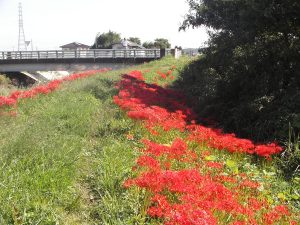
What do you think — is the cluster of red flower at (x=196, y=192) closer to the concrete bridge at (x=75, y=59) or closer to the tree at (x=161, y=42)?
the concrete bridge at (x=75, y=59)

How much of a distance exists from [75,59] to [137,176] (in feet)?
128

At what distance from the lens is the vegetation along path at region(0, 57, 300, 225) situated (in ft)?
14.7

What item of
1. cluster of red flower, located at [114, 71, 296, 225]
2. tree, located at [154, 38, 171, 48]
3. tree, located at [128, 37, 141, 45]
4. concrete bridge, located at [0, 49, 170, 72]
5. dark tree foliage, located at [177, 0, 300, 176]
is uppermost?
tree, located at [128, 37, 141, 45]

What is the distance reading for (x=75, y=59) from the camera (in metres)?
42.9

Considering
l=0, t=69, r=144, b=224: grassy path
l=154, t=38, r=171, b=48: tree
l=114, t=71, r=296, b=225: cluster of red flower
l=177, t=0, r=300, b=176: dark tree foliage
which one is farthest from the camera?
l=154, t=38, r=171, b=48: tree

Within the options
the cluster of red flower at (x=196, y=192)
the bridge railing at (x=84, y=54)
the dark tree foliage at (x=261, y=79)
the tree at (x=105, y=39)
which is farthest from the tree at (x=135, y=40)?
the cluster of red flower at (x=196, y=192)

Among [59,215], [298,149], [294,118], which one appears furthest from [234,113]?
[59,215]

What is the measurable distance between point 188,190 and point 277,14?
24.3ft

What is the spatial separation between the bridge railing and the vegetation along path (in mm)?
32200

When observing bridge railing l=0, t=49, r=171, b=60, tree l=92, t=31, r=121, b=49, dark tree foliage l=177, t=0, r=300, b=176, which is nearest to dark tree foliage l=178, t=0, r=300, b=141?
dark tree foliage l=177, t=0, r=300, b=176

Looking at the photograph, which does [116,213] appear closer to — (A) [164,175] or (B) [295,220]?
(A) [164,175]

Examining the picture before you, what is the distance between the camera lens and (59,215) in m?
4.43

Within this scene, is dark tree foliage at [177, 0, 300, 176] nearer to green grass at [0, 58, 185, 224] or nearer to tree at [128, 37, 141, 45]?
green grass at [0, 58, 185, 224]

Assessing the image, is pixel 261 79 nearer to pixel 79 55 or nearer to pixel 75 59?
pixel 75 59
